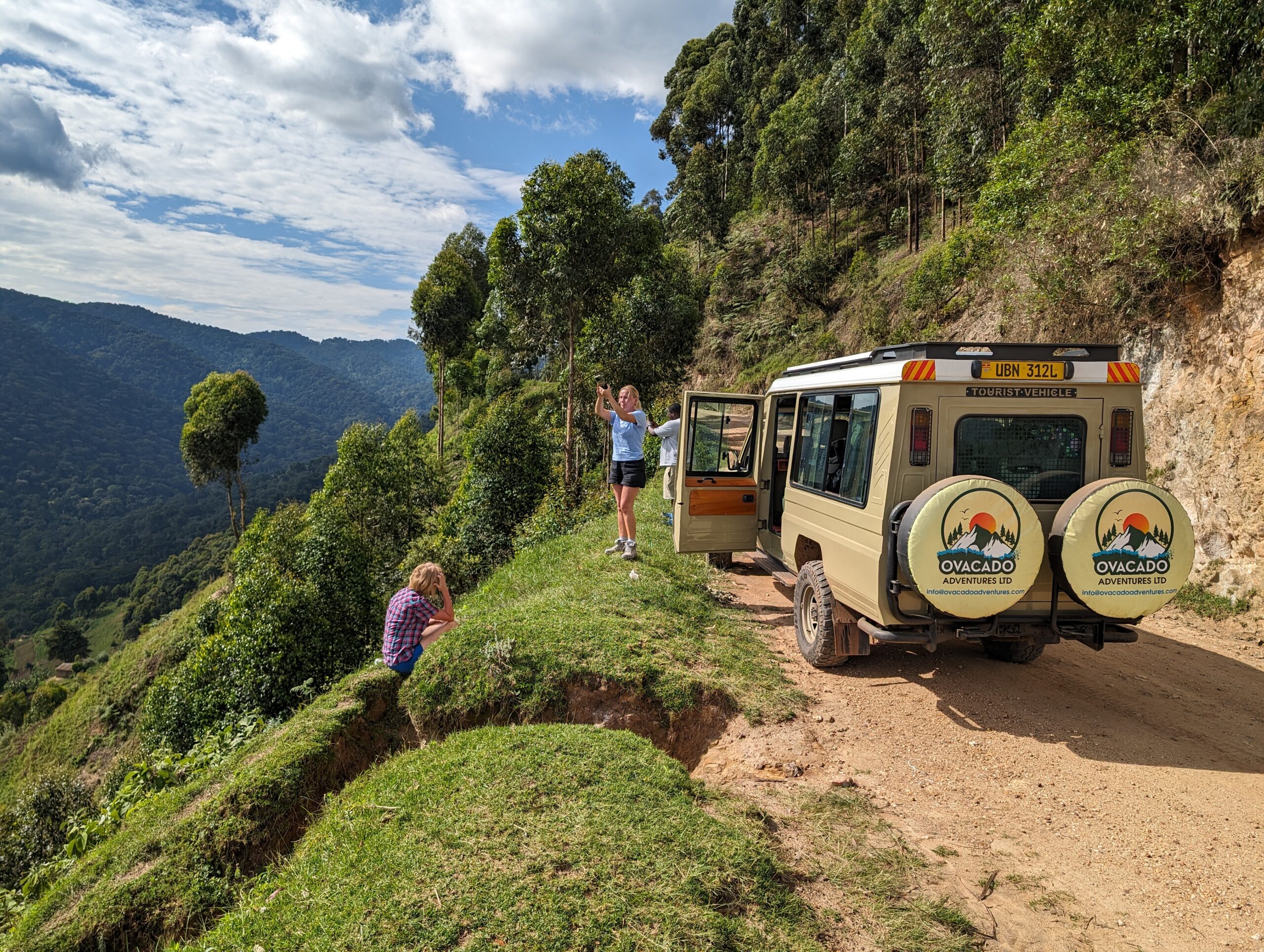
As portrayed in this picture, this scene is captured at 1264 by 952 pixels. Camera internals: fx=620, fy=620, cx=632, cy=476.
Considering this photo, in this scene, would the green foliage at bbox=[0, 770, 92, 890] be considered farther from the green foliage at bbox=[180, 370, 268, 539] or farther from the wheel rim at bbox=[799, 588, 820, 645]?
the green foliage at bbox=[180, 370, 268, 539]

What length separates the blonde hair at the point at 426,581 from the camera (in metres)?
6.81

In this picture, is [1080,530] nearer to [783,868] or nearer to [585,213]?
[783,868]

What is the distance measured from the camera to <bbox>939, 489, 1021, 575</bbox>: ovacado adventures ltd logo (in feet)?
15.1

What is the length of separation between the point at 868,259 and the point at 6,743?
53.7 meters

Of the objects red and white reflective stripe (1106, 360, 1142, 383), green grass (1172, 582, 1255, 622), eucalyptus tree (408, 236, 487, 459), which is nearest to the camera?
red and white reflective stripe (1106, 360, 1142, 383)

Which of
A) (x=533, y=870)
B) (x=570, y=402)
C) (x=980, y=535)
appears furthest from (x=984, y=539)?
(x=570, y=402)

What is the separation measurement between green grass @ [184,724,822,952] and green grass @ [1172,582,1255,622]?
27.3 ft

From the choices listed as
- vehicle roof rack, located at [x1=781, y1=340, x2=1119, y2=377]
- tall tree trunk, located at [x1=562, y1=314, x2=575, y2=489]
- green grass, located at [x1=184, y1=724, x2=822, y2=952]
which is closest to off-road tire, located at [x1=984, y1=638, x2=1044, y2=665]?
vehicle roof rack, located at [x1=781, y1=340, x2=1119, y2=377]

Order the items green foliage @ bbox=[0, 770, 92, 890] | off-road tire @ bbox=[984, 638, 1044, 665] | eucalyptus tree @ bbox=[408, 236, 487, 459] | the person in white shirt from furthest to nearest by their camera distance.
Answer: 1. eucalyptus tree @ bbox=[408, 236, 487, 459]
2. green foliage @ bbox=[0, 770, 92, 890]
3. the person in white shirt
4. off-road tire @ bbox=[984, 638, 1044, 665]

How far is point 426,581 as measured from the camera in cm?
685

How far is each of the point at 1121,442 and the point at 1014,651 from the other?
2458 mm

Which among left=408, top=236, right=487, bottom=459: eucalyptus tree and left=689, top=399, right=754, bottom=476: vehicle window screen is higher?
left=408, top=236, right=487, bottom=459: eucalyptus tree

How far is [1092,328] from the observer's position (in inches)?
445

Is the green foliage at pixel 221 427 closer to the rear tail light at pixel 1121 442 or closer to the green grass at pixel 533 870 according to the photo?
the green grass at pixel 533 870
